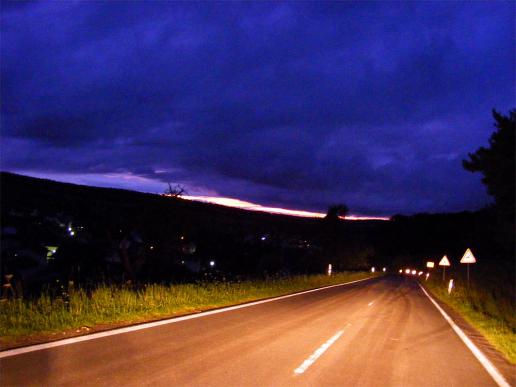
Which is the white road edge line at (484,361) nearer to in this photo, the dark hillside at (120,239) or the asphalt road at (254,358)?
the asphalt road at (254,358)

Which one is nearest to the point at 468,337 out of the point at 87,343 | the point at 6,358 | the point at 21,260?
the point at 87,343

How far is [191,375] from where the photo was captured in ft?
24.8

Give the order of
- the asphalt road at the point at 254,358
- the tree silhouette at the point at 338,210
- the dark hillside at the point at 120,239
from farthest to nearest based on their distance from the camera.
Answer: the tree silhouette at the point at 338,210 → the dark hillside at the point at 120,239 → the asphalt road at the point at 254,358

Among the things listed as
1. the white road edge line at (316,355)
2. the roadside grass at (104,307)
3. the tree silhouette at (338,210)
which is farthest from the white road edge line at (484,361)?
the tree silhouette at (338,210)

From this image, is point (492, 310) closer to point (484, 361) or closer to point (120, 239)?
point (484, 361)

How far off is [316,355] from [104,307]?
6652mm

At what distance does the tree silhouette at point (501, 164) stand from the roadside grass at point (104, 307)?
12200 mm

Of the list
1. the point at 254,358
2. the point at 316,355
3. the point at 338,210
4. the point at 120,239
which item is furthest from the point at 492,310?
the point at 338,210

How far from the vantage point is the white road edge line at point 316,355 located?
835cm

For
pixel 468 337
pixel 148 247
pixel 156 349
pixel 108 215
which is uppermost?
pixel 108 215

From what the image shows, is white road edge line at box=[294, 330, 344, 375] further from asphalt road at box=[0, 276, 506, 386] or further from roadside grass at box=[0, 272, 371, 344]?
roadside grass at box=[0, 272, 371, 344]

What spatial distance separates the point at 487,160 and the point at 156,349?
19016 millimetres

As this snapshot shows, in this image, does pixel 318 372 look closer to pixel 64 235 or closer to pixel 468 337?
pixel 468 337

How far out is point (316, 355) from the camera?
31.7 ft
